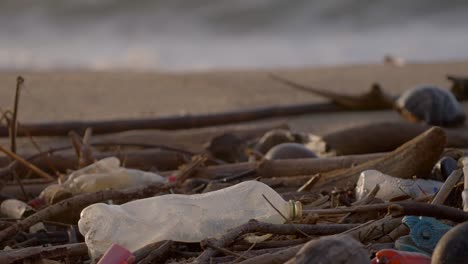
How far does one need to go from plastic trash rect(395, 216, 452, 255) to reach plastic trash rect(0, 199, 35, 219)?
1329 millimetres

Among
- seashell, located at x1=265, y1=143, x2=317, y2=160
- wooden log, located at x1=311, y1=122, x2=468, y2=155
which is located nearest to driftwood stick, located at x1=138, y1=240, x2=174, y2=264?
seashell, located at x1=265, y1=143, x2=317, y2=160

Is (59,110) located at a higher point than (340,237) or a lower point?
lower

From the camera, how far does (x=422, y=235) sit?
213cm

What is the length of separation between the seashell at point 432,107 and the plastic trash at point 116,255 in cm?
352

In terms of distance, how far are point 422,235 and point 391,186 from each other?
23.4 inches

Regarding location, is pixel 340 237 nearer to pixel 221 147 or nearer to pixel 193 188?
pixel 193 188

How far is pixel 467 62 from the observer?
34.9 ft

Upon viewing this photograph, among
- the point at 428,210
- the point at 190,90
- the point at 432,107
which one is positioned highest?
the point at 428,210

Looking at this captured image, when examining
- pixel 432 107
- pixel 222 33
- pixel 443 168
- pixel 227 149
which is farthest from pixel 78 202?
pixel 222 33

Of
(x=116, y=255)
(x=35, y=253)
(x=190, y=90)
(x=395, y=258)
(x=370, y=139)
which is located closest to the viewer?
(x=395, y=258)

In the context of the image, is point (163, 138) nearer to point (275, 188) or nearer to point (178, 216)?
point (275, 188)

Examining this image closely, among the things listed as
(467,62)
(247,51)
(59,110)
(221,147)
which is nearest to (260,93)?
(59,110)

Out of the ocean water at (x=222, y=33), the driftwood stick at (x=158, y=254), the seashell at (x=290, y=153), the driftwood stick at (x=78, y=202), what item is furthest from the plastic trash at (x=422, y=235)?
the ocean water at (x=222, y=33)

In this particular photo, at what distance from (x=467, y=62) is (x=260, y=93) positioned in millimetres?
3352
